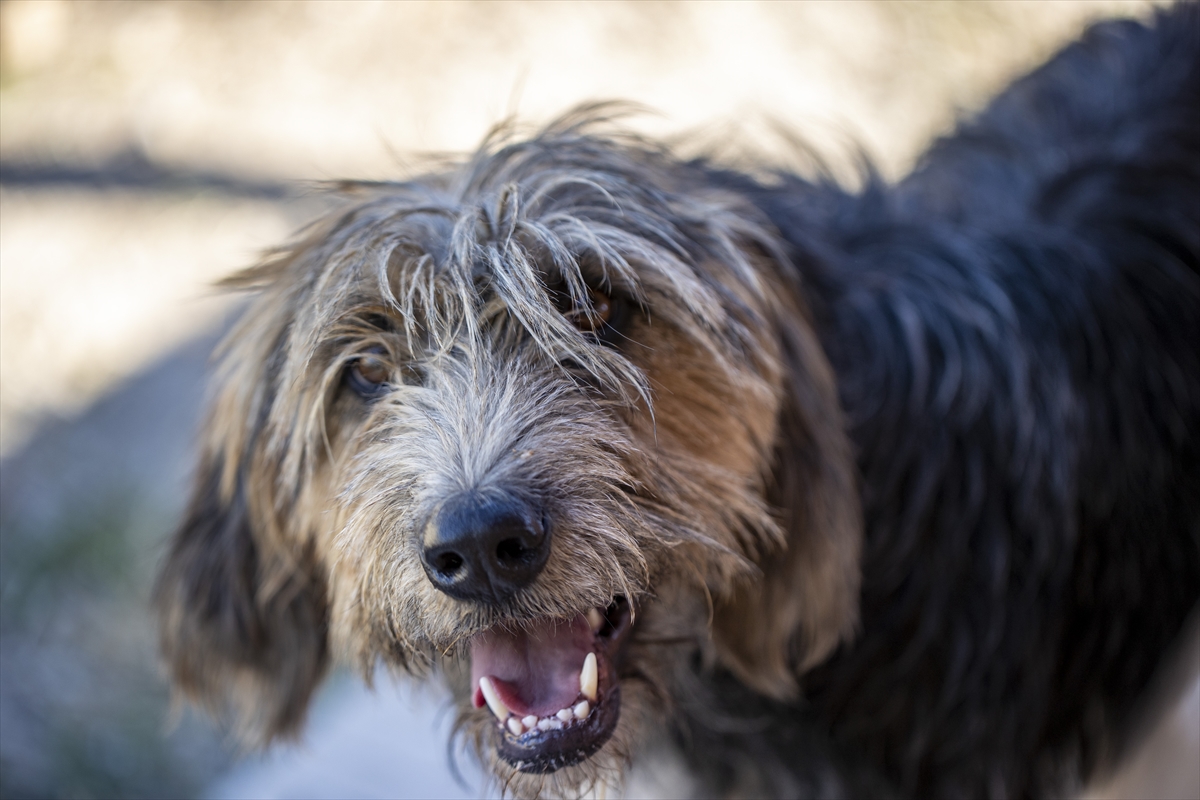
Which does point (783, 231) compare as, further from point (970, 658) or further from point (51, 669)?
point (51, 669)

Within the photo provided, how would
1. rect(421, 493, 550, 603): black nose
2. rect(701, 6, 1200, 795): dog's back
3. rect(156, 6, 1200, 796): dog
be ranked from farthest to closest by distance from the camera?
rect(701, 6, 1200, 795): dog's back < rect(156, 6, 1200, 796): dog < rect(421, 493, 550, 603): black nose

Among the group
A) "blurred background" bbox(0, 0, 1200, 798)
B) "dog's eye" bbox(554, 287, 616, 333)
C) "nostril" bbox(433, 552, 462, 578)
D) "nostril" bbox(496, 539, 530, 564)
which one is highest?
"dog's eye" bbox(554, 287, 616, 333)

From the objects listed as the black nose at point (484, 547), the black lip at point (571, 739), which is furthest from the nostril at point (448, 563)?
the black lip at point (571, 739)

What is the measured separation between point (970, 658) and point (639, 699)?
0.91 m

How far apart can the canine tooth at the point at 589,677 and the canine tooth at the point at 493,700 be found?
158 mm

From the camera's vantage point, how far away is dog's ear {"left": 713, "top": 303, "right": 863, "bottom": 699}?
2090mm

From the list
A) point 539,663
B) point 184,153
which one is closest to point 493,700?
point 539,663

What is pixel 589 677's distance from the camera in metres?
1.87

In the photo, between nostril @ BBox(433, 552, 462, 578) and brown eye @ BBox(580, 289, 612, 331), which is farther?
brown eye @ BBox(580, 289, 612, 331)

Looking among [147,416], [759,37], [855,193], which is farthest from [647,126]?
[147,416]

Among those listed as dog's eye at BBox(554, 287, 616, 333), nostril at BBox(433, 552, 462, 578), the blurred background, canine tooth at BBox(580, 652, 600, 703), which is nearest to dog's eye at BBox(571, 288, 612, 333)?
dog's eye at BBox(554, 287, 616, 333)

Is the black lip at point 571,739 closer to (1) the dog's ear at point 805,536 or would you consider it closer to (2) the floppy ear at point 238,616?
(1) the dog's ear at point 805,536

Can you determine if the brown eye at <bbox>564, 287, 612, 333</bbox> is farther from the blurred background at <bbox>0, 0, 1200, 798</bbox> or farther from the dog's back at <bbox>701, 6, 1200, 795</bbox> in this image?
the blurred background at <bbox>0, 0, 1200, 798</bbox>

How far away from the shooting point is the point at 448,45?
220 inches
